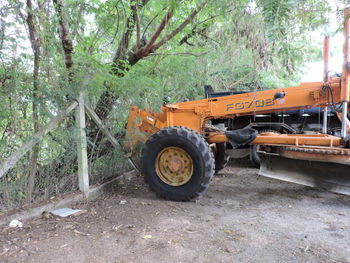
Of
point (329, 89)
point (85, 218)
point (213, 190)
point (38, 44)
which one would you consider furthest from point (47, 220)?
point (329, 89)

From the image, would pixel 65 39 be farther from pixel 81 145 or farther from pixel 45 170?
pixel 45 170

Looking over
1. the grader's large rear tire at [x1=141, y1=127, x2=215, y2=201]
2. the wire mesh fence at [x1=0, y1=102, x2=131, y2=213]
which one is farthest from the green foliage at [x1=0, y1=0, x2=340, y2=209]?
the grader's large rear tire at [x1=141, y1=127, x2=215, y2=201]

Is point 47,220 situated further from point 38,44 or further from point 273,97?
point 273,97

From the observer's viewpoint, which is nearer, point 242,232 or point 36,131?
point 242,232

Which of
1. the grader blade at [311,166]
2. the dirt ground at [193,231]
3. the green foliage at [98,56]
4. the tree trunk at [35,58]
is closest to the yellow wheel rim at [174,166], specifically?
the dirt ground at [193,231]

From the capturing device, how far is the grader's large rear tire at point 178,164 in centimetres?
391

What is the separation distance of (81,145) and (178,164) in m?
1.49

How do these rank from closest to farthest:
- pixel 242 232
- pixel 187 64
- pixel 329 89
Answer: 1. pixel 242 232
2. pixel 329 89
3. pixel 187 64

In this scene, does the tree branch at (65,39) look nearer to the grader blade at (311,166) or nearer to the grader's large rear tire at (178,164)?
the grader's large rear tire at (178,164)

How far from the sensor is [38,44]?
10.6ft

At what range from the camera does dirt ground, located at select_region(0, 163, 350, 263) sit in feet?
8.03

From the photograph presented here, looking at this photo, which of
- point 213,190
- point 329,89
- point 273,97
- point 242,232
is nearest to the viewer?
point 242,232

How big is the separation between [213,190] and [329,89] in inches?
98.0

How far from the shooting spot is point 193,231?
2.98m
